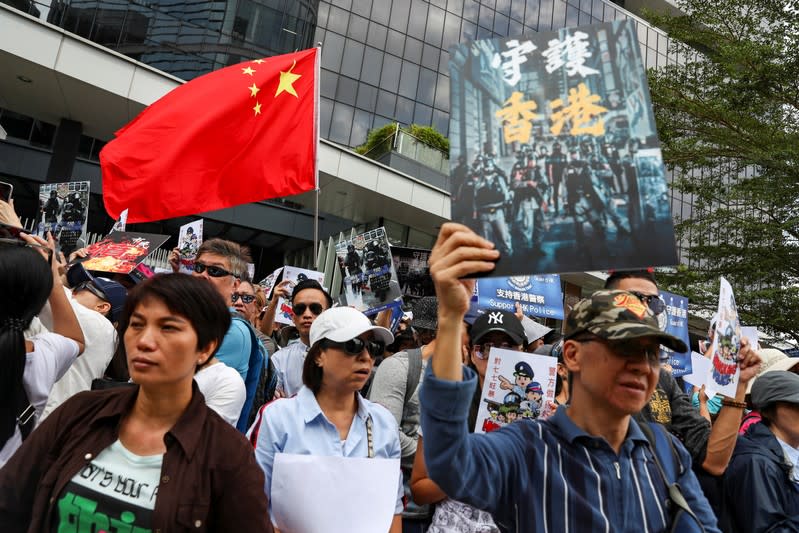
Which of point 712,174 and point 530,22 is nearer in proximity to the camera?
point 712,174

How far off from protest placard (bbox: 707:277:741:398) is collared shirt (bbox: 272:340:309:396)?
2.51m

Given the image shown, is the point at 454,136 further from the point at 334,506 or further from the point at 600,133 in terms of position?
the point at 334,506

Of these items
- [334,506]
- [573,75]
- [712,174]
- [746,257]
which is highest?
[712,174]

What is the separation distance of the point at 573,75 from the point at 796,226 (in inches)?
472

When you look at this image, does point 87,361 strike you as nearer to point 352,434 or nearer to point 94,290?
point 94,290

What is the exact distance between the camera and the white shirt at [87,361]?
2.92m

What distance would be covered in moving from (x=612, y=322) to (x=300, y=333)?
294cm

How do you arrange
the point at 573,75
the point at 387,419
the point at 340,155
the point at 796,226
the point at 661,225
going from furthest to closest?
1. the point at 340,155
2. the point at 796,226
3. the point at 387,419
4. the point at 573,75
5. the point at 661,225

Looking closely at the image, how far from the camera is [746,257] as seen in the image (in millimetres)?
11906

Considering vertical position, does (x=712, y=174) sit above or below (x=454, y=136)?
above

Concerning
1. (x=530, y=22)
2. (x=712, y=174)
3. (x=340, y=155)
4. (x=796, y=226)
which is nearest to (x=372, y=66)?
(x=530, y=22)

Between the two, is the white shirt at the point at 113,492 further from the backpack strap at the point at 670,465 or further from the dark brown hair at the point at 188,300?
the backpack strap at the point at 670,465

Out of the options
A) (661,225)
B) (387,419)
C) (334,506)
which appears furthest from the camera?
(387,419)

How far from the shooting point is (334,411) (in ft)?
8.53
